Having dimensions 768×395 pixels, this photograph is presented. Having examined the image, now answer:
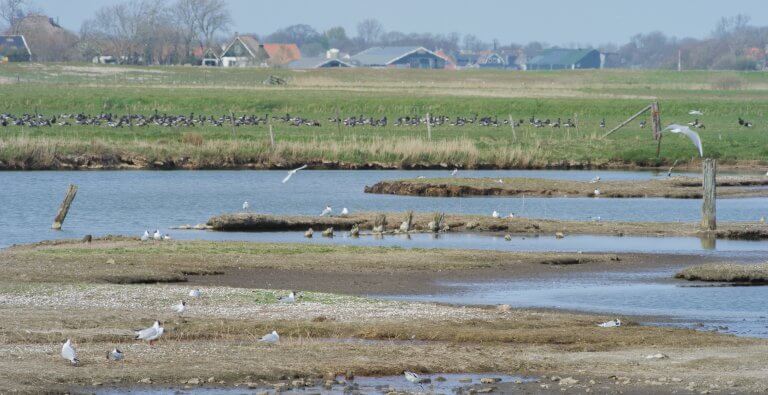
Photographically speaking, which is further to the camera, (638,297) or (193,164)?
(193,164)

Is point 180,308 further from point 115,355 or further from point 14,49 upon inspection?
point 14,49

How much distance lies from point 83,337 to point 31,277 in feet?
18.8

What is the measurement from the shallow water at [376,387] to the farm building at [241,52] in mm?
157424

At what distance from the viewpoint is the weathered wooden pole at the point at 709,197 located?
3198 cm

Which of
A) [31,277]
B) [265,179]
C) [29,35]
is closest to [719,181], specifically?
[265,179]

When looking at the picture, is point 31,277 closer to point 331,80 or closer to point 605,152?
point 605,152

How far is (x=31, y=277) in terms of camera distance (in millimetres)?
22484

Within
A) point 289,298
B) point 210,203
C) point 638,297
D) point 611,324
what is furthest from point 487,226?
point 611,324

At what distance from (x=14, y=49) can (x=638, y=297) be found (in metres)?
135

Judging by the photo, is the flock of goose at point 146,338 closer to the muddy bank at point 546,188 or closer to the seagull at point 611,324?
the seagull at point 611,324

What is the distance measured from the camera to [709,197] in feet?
105

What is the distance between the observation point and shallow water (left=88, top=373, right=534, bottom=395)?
49.0 feet

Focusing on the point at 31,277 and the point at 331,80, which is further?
the point at 331,80

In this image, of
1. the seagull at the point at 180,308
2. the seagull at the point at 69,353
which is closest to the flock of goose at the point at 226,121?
the seagull at the point at 180,308
